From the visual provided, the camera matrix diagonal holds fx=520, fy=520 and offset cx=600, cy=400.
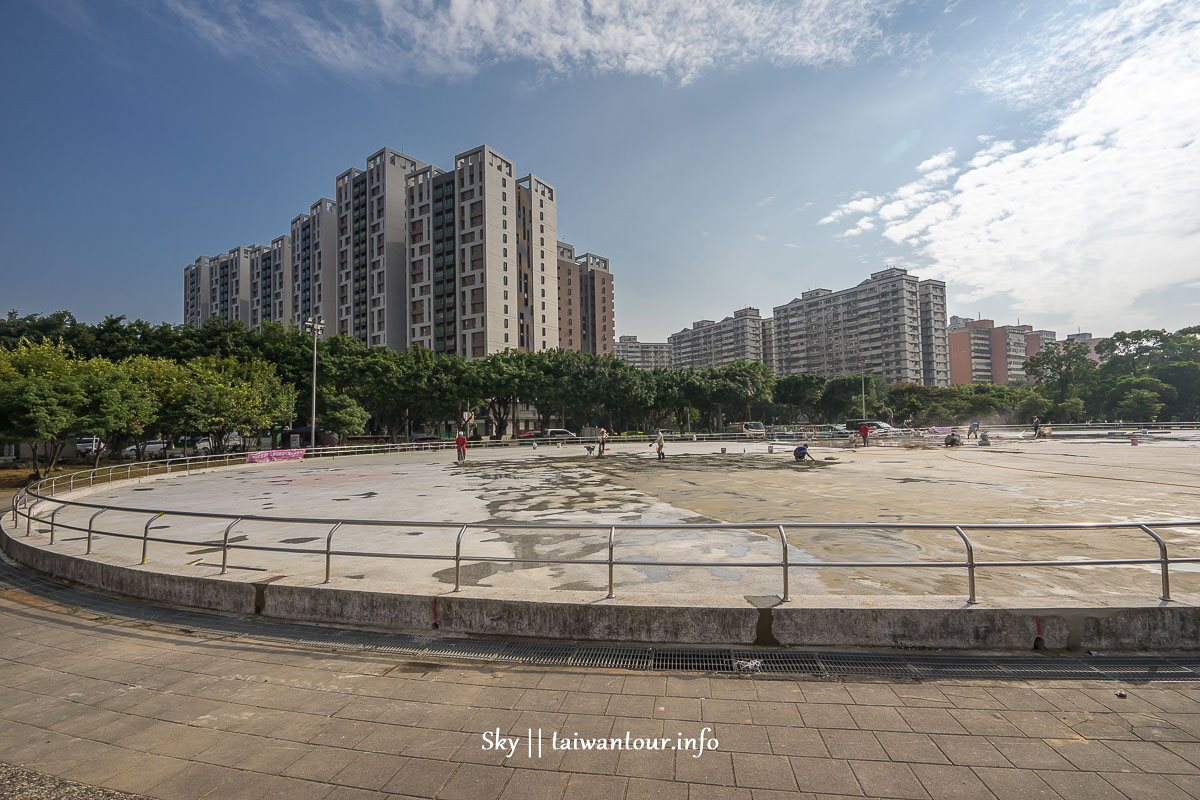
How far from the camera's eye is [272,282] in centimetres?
12119

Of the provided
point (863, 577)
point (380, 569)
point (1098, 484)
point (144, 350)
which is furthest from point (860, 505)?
point (144, 350)

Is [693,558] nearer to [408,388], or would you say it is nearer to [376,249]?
[408,388]

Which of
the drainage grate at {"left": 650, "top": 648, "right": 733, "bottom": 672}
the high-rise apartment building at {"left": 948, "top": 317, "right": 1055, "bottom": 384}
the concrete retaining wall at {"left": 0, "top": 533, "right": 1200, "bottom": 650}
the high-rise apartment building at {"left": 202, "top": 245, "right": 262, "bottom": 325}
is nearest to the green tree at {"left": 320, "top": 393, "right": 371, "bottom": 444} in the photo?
the concrete retaining wall at {"left": 0, "top": 533, "right": 1200, "bottom": 650}

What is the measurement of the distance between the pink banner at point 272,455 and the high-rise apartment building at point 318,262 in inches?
2738

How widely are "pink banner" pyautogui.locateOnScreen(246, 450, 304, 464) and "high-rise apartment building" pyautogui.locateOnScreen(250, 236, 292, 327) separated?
92655mm

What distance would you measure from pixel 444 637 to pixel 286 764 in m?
2.26

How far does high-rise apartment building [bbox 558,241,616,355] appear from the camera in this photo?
123 metres

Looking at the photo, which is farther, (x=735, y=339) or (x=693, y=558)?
(x=735, y=339)

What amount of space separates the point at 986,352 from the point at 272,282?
7895 inches

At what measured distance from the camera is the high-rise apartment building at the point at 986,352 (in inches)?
6117

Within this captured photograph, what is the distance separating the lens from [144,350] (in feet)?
135

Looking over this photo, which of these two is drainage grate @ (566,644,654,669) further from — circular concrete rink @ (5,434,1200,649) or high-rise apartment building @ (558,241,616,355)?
high-rise apartment building @ (558,241,616,355)

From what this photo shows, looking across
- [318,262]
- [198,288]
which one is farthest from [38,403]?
[198,288]

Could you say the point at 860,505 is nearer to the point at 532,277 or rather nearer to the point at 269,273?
the point at 532,277
